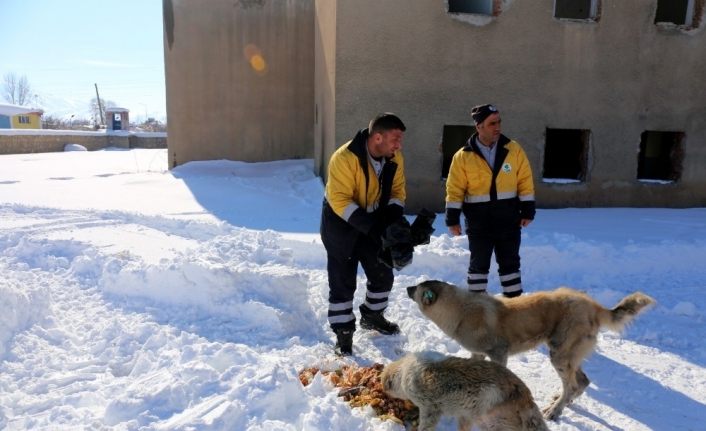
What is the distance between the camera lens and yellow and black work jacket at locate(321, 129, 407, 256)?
402 cm

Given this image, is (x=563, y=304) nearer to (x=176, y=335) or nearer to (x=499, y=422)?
(x=499, y=422)

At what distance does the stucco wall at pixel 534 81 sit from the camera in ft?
29.4

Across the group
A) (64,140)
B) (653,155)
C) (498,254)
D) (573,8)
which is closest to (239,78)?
(573,8)

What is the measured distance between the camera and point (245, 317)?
4902mm

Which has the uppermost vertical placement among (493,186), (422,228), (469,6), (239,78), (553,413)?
(469,6)

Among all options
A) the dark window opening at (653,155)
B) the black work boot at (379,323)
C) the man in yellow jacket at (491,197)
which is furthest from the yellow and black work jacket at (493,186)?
the dark window opening at (653,155)

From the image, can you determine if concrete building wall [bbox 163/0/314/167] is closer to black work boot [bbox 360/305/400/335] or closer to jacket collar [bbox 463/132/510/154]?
black work boot [bbox 360/305/400/335]

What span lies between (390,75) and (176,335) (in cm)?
629

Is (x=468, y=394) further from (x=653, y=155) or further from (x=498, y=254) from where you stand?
(x=653, y=155)

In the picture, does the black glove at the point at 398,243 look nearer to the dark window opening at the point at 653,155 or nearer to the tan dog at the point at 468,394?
the tan dog at the point at 468,394

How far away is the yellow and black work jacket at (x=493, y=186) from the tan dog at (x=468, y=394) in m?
1.79

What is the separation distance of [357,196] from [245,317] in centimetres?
175

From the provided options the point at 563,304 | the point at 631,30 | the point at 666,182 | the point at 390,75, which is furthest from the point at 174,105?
the point at 563,304

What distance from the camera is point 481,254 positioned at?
14.9 ft
